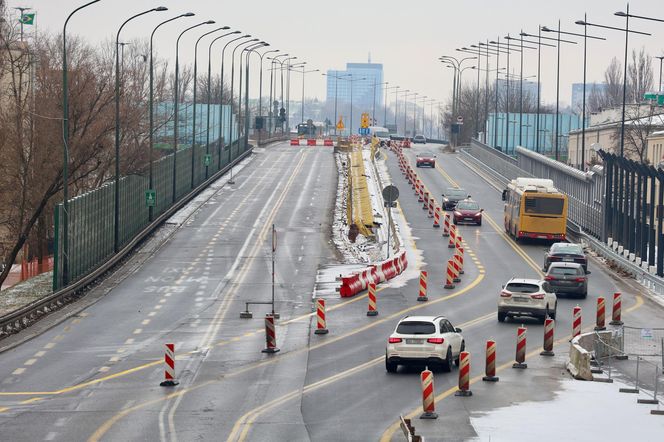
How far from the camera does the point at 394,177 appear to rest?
333 feet

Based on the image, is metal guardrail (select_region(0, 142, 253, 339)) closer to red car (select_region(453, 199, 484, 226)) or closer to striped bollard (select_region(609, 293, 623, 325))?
red car (select_region(453, 199, 484, 226))

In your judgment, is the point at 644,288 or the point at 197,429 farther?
the point at 644,288

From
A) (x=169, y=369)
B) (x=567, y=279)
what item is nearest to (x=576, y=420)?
(x=169, y=369)

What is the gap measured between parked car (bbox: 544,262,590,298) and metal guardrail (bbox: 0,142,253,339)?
664 inches

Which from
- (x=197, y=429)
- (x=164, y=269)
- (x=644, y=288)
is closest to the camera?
(x=197, y=429)

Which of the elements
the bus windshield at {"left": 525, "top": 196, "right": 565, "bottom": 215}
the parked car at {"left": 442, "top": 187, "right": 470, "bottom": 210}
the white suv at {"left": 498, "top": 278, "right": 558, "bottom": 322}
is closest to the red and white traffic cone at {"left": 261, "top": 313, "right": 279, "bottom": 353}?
the white suv at {"left": 498, "top": 278, "right": 558, "bottom": 322}

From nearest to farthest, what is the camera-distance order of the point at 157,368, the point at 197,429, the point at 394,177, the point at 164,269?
the point at 197,429 < the point at 157,368 < the point at 164,269 < the point at 394,177

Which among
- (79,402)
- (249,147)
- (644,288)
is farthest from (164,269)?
(249,147)

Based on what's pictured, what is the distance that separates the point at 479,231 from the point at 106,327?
34278 millimetres

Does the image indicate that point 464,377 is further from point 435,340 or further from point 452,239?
point 452,239

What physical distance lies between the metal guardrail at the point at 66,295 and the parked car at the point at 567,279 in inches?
664

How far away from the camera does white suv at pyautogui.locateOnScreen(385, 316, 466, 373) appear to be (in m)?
30.2

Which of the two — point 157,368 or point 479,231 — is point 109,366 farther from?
point 479,231

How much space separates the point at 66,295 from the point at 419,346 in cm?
1888
